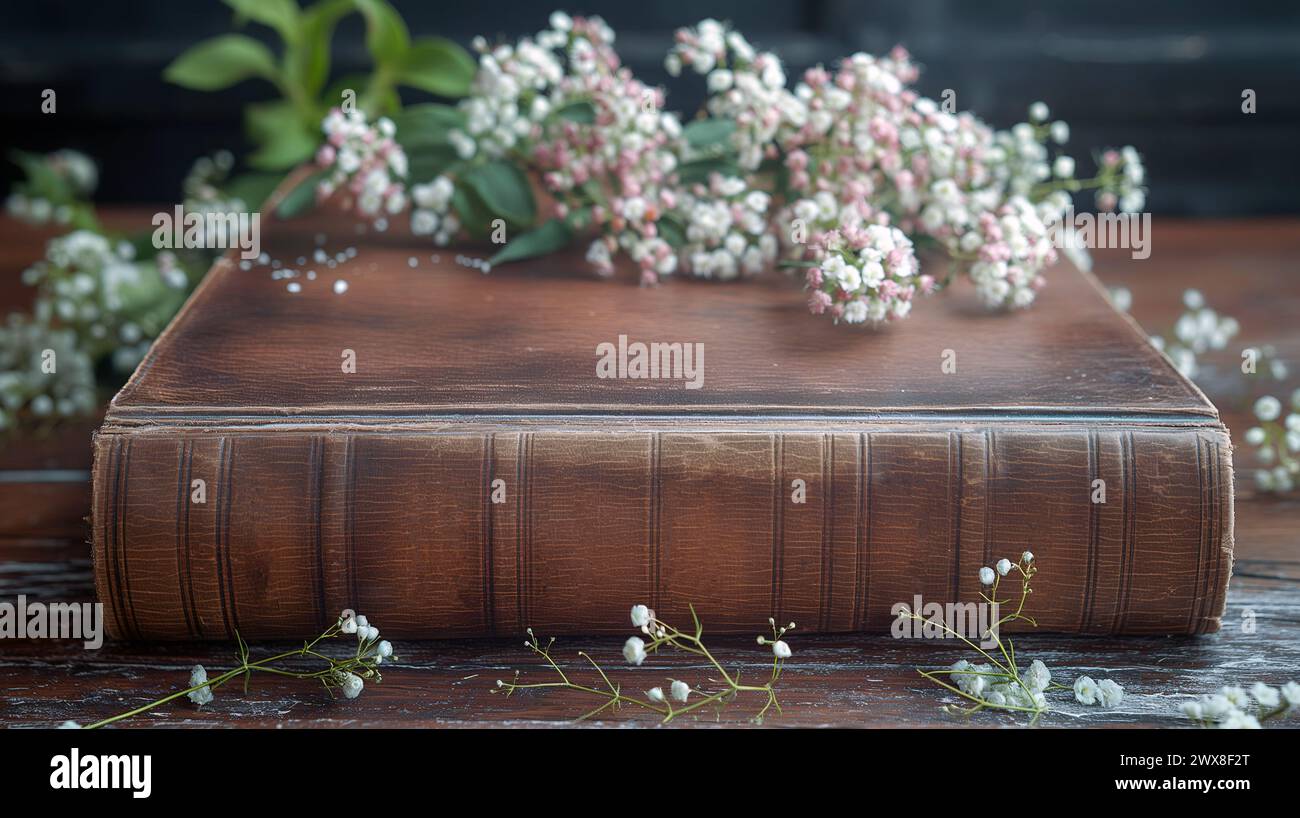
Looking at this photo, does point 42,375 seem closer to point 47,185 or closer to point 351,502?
point 47,185

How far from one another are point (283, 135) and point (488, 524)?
0.89m

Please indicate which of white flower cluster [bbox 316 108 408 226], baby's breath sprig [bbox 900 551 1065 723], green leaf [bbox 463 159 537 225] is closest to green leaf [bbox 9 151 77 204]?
white flower cluster [bbox 316 108 408 226]

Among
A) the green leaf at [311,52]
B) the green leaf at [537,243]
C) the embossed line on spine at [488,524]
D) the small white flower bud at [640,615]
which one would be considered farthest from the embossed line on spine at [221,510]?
the green leaf at [311,52]

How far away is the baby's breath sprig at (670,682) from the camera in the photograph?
0.87 m

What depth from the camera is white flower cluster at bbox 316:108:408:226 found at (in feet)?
4.14

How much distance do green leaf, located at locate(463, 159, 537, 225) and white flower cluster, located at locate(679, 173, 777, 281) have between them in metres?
0.16

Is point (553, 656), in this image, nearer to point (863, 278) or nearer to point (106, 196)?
point (863, 278)

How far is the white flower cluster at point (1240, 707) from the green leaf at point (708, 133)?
664 millimetres

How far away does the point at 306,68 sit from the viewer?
1673 mm

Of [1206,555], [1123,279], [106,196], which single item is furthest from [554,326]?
[106,196]

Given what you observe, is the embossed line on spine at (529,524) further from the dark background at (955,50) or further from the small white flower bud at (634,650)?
the dark background at (955,50)

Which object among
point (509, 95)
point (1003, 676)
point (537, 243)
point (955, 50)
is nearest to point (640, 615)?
point (1003, 676)
